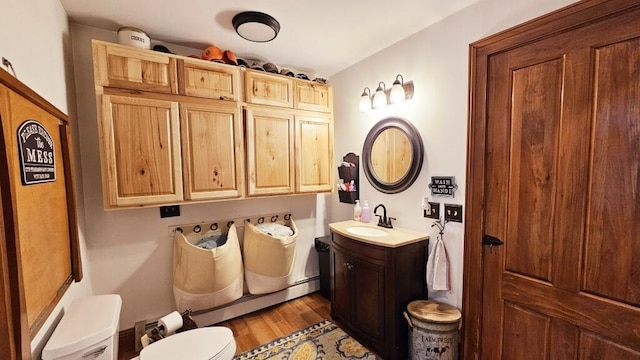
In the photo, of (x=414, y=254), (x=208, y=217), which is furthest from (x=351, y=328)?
(x=208, y=217)

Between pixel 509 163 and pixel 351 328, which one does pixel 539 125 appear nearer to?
pixel 509 163

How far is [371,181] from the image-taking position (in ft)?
8.24

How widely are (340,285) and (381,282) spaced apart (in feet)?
1.68

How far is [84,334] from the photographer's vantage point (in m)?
1.19

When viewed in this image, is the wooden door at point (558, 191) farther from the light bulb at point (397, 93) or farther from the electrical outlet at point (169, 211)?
the electrical outlet at point (169, 211)

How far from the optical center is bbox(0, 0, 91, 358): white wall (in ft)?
3.27

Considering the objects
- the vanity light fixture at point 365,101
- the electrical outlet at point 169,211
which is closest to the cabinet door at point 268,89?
the vanity light fixture at point 365,101

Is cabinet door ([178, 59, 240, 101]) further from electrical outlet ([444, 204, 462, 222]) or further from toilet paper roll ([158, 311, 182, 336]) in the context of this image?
electrical outlet ([444, 204, 462, 222])

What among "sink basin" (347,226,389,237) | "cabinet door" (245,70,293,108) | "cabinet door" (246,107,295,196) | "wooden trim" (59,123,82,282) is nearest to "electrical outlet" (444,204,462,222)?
"sink basin" (347,226,389,237)

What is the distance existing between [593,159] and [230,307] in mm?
2800

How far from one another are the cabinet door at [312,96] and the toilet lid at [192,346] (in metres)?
1.93

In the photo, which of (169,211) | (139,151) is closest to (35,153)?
(139,151)

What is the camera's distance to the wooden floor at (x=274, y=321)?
213 cm

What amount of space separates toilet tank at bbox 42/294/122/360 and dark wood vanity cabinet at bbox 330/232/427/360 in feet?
5.05
